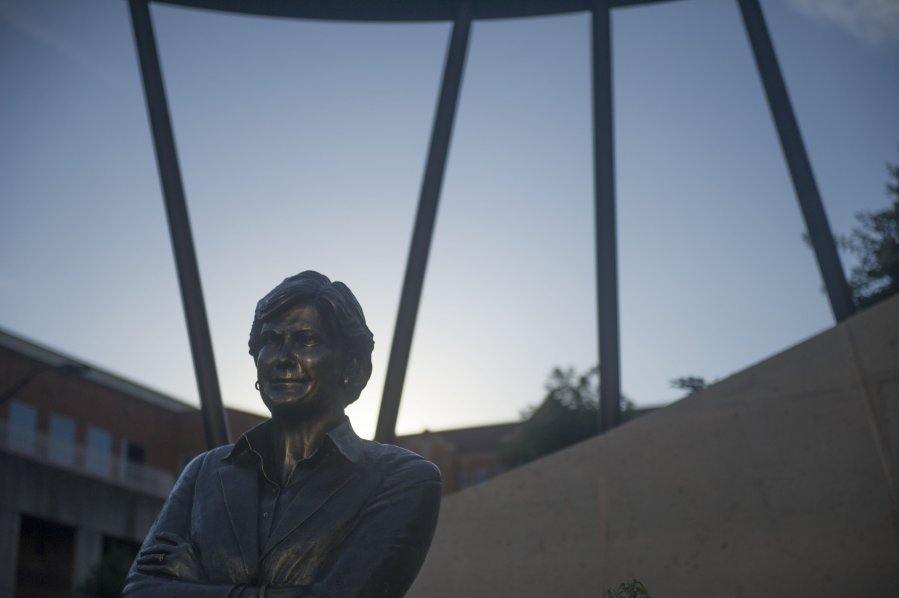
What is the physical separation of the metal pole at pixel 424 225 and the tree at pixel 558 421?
67.5ft

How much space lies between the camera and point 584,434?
29.2 metres

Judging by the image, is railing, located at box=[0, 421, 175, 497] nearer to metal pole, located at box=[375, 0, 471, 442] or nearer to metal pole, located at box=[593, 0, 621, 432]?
metal pole, located at box=[375, 0, 471, 442]

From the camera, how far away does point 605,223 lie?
9109 mm

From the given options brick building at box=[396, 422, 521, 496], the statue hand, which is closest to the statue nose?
the statue hand

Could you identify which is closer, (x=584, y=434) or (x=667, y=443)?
(x=667, y=443)

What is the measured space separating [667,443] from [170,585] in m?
4.59

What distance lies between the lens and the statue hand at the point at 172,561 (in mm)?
2998

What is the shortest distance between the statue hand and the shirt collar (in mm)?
394

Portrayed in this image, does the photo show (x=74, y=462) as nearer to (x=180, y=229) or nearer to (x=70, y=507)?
(x=70, y=507)

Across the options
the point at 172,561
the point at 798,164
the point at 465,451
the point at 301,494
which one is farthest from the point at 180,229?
the point at 465,451

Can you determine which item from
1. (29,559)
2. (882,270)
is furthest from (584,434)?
(29,559)

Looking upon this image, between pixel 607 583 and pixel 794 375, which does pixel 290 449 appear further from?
pixel 794 375

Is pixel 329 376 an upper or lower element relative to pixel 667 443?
lower

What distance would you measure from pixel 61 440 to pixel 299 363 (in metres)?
26.3
